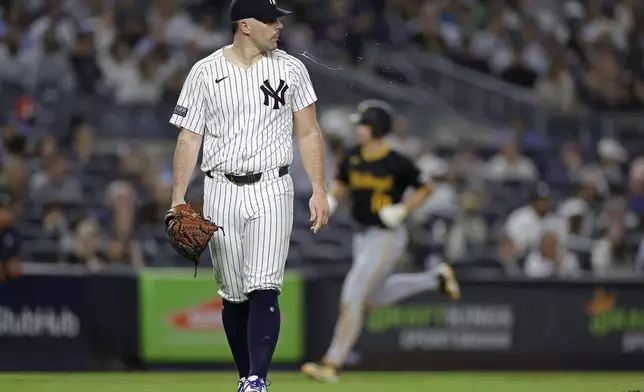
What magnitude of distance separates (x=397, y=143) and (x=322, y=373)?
4.95 meters

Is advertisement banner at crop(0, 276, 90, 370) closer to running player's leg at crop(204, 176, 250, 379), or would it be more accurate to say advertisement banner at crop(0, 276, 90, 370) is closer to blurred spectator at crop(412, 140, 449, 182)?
blurred spectator at crop(412, 140, 449, 182)

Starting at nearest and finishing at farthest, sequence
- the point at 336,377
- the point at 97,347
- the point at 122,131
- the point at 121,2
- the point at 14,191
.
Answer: the point at 336,377 → the point at 97,347 → the point at 14,191 → the point at 122,131 → the point at 121,2

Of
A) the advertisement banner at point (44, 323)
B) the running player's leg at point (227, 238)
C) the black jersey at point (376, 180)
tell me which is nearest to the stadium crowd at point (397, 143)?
the advertisement banner at point (44, 323)

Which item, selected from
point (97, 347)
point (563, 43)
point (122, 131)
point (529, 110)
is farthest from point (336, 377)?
point (563, 43)

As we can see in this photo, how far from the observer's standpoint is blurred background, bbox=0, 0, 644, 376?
14.5m

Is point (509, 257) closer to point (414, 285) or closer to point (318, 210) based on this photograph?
point (414, 285)

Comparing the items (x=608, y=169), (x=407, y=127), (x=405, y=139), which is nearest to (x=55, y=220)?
(x=405, y=139)

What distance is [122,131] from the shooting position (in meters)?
16.1

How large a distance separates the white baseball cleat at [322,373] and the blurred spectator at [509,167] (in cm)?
530

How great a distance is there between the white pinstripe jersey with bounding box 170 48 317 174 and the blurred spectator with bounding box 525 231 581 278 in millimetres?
7349

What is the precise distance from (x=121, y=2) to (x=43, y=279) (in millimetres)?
5653

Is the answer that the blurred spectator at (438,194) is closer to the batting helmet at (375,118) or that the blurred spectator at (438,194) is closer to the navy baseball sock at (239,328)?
the batting helmet at (375,118)

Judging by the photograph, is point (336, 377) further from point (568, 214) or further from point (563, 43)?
point (563, 43)

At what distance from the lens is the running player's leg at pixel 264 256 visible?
725 centimetres
